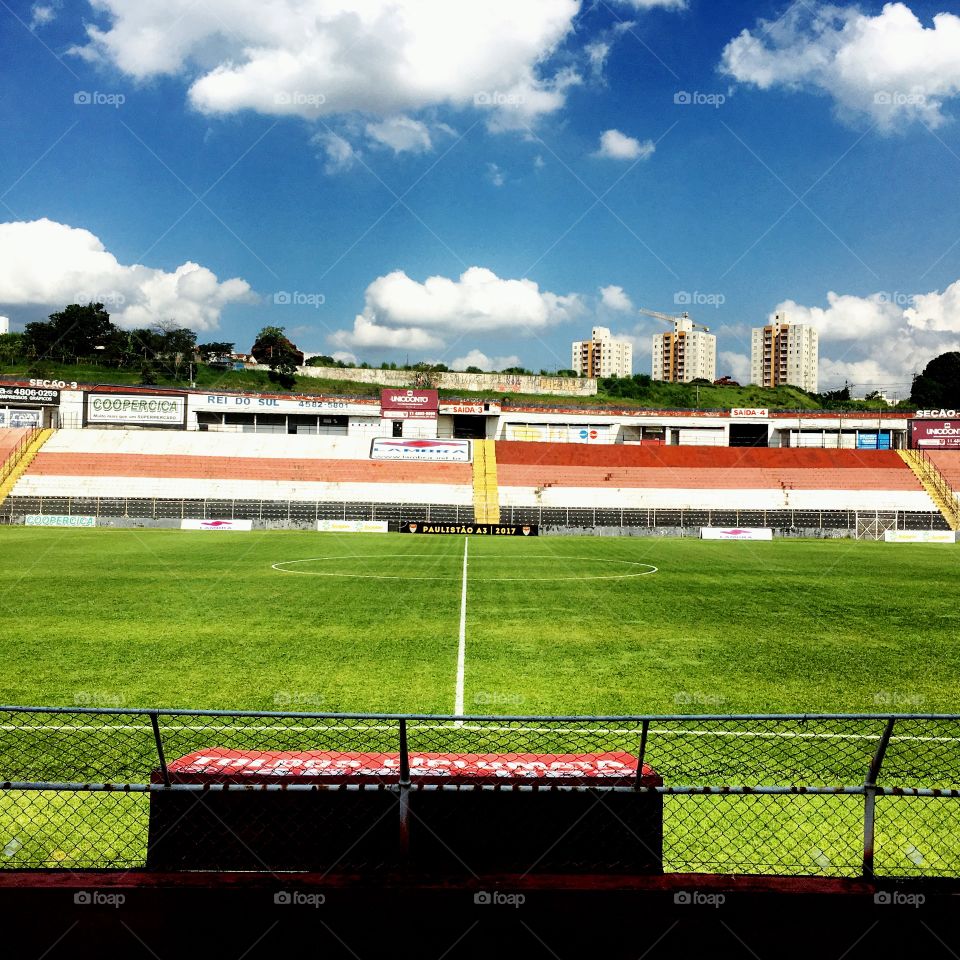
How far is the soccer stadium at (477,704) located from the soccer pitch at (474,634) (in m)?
0.11

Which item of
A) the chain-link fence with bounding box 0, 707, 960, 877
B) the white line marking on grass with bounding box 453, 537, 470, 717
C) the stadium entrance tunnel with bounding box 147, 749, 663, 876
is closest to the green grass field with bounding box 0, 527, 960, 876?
the chain-link fence with bounding box 0, 707, 960, 877

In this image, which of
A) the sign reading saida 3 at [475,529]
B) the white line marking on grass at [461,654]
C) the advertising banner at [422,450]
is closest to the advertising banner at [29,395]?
the advertising banner at [422,450]

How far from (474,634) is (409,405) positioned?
5662cm

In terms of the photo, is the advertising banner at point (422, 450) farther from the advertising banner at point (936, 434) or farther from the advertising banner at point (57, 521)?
the advertising banner at point (936, 434)

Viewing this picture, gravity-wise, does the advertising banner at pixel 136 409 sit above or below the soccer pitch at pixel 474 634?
above

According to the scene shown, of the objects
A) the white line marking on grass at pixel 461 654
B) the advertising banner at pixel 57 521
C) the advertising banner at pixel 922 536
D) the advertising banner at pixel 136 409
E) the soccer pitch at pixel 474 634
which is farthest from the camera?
the advertising banner at pixel 136 409

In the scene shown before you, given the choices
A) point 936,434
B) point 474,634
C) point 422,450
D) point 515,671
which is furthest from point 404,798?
point 936,434

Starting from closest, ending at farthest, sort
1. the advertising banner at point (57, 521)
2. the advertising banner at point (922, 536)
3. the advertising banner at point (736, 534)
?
the advertising banner at point (922, 536) < the advertising banner at point (736, 534) < the advertising banner at point (57, 521)

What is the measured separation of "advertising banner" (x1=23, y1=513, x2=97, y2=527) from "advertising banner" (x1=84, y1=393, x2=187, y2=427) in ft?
63.7

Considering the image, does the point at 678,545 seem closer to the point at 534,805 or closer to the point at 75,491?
the point at 534,805

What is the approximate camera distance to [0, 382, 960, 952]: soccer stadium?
17.8 feet

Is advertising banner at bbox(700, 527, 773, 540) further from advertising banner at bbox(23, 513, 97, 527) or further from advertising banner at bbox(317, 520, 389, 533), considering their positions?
advertising banner at bbox(23, 513, 97, 527)

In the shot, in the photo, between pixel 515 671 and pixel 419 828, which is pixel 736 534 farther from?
pixel 419 828

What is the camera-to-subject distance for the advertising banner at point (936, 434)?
6662 centimetres
